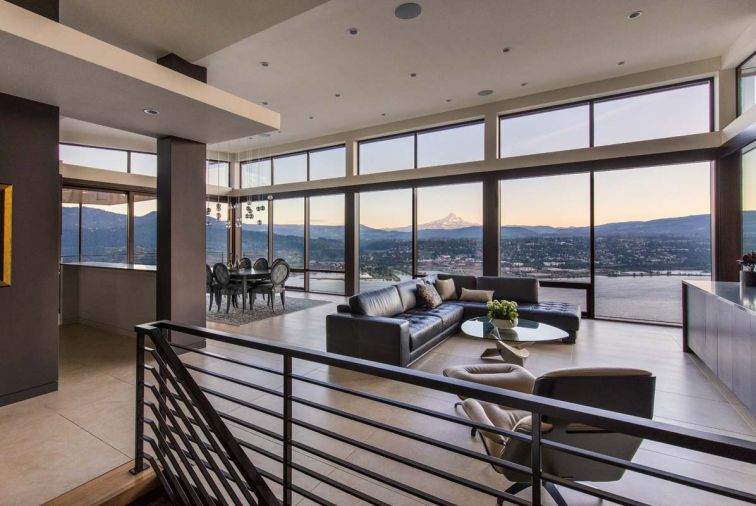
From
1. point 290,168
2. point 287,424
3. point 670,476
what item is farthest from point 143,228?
point 670,476

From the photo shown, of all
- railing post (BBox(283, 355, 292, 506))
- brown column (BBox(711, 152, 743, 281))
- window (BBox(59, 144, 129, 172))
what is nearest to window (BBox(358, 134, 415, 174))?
brown column (BBox(711, 152, 743, 281))

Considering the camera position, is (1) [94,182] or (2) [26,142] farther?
(1) [94,182]

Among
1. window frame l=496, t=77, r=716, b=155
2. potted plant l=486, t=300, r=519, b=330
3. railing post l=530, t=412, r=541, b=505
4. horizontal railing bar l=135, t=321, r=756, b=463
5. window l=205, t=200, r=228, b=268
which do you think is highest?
window frame l=496, t=77, r=716, b=155

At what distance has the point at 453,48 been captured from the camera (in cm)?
496

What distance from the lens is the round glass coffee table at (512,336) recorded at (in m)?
3.74

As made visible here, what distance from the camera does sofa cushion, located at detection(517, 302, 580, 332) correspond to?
16.5 feet

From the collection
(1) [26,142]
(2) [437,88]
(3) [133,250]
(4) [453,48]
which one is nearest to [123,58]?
(1) [26,142]

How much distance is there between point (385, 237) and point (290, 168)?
374 centimetres

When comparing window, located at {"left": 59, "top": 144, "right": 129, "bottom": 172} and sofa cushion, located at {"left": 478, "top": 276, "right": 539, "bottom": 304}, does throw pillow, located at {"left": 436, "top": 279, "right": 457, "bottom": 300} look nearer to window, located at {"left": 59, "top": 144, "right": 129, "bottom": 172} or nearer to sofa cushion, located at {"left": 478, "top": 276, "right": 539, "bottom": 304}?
sofa cushion, located at {"left": 478, "top": 276, "right": 539, "bottom": 304}

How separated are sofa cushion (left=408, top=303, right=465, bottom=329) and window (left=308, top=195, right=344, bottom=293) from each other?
428cm

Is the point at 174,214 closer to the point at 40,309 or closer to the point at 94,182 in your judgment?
the point at 40,309

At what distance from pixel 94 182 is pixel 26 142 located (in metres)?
6.17

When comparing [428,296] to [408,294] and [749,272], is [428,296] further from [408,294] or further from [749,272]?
[749,272]

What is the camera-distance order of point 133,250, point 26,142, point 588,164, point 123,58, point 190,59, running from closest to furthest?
point 123,58 → point 26,142 → point 190,59 → point 588,164 → point 133,250
